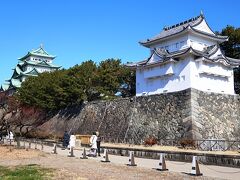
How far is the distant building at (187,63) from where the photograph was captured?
1367 inches

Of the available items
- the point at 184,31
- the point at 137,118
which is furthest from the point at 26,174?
the point at 184,31

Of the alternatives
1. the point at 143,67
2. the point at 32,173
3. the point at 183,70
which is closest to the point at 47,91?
the point at 143,67

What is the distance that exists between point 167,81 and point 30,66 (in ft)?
141

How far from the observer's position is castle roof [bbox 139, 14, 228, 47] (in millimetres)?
37750

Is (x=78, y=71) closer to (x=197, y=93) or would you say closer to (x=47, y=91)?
(x=47, y=91)

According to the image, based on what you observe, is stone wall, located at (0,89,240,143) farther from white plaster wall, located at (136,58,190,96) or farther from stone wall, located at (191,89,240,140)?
white plaster wall, located at (136,58,190,96)

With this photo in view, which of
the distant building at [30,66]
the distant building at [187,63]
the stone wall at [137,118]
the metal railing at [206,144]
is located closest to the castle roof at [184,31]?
the distant building at [187,63]

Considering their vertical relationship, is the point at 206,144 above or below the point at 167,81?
below

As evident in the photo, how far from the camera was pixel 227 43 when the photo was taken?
4456 centimetres

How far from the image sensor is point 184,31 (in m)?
37.4

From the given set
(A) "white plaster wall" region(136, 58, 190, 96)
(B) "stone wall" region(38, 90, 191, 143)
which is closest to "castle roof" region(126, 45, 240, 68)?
(A) "white plaster wall" region(136, 58, 190, 96)

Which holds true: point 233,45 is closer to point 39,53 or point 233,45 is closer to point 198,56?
point 198,56

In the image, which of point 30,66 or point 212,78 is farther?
point 30,66

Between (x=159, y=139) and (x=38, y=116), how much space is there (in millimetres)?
24770
